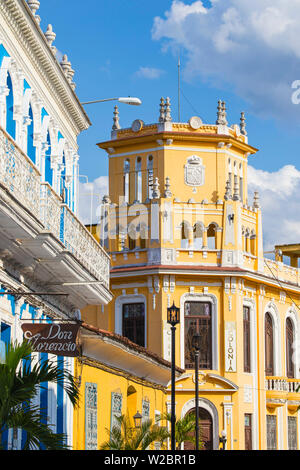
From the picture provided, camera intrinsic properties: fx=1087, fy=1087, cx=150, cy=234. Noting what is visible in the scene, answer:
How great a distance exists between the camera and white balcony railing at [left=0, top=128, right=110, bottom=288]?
15.9 m

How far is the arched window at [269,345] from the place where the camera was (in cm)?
4719

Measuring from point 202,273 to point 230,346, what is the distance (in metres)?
3.19

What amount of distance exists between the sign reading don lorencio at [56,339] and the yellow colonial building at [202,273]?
Answer: 88.8 feet

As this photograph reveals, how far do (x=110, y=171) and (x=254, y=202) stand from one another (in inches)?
255

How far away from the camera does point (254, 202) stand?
157 feet

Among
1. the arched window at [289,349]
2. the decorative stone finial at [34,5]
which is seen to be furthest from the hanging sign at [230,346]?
the decorative stone finial at [34,5]

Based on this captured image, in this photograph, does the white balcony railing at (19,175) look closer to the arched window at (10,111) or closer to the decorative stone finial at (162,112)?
the arched window at (10,111)

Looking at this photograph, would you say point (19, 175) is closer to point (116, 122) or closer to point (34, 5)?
point (34, 5)

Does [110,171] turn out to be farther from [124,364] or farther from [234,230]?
[124,364]

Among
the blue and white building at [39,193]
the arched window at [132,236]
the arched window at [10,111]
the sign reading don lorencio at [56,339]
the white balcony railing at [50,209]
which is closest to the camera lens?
the sign reading don lorencio at [56,339]

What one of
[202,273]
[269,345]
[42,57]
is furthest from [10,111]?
[269,345]

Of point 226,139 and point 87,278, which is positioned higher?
point 226,139

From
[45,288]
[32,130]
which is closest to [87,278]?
[45,288]
